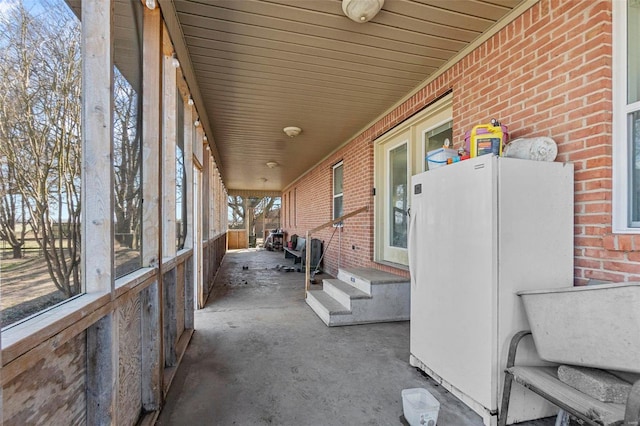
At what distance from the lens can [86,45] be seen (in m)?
1.24

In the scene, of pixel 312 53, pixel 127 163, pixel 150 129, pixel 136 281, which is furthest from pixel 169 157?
pixel 312 53

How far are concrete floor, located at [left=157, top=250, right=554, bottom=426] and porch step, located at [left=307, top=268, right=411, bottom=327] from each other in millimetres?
109

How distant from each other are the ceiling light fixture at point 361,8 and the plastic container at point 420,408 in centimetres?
251

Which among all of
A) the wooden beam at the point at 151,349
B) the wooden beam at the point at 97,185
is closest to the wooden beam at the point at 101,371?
the wooden beam at the point at 97,185

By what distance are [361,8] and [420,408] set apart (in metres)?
2.58

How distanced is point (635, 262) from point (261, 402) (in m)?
2.26

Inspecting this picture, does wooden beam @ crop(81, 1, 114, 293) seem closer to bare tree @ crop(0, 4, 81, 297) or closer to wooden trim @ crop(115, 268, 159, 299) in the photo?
bare tree @ crop(0, 4, 81, 297)

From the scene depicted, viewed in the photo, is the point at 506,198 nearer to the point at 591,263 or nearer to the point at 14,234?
the point at 591,263

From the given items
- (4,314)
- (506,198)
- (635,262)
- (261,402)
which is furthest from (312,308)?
(4,314)

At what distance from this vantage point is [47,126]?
3.31 ft

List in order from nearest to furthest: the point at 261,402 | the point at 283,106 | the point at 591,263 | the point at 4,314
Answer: the point at 4,314, the point at 591,263, the point at 261,402, the point at 283,106

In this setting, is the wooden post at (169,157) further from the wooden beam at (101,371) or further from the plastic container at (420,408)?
the plastic container at (420,408)

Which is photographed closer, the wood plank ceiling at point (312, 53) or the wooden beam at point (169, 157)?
the wood plank ceiling at point (312, 53)

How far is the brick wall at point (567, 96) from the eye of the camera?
68.6 inches
